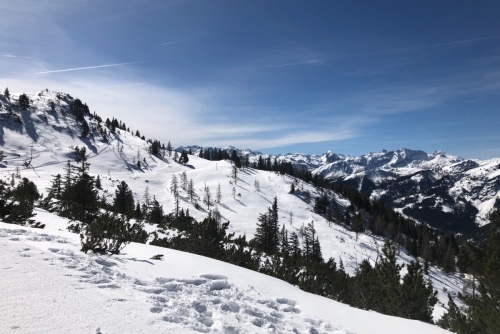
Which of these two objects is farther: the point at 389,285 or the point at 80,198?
the point at 80,198

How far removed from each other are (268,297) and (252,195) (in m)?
133

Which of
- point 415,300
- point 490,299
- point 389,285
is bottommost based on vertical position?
point 415,300

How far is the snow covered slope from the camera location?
14.5 ft

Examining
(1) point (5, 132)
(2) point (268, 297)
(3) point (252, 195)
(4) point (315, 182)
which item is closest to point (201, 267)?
(2) point (268, 297)

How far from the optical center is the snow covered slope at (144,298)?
14.5 feet

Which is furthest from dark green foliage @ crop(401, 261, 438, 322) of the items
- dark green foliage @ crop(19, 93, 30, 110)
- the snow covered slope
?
dark green foliage @ crop(19, 93, 30, 110)

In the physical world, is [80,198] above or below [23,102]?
below

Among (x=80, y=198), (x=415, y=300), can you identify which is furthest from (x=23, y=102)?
(x=415, y=300)

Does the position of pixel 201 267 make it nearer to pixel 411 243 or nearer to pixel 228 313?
pixel 228 313

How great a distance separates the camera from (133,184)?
13425 cm

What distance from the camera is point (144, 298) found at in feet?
19.0

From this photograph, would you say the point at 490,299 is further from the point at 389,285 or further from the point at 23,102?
the point at 23,102

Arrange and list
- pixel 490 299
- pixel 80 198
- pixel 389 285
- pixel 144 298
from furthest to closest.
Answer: pixel 80 198 → pixel 389 285 → pixel 490 299 → pixel 144 298

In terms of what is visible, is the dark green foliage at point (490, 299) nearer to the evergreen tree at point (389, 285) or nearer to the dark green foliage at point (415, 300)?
the dark green foliage at point (415, 300)
